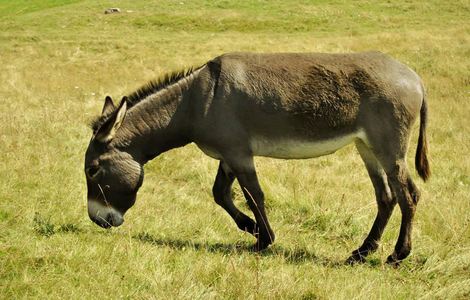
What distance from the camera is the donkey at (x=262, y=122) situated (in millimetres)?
5367

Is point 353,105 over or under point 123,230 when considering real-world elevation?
over

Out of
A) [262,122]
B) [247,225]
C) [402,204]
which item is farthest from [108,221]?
[402,204]

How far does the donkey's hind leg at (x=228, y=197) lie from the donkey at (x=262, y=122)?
221 millimetres

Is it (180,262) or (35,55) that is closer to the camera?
(180,262)

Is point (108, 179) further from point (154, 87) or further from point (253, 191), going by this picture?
point (253, 191)

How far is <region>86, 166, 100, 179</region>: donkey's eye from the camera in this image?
5414mm

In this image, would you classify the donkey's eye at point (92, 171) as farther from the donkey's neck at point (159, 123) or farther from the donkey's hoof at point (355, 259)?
the donkey's hoof at point (355, 259)

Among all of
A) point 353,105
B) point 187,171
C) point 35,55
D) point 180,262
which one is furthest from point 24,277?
point 35,55

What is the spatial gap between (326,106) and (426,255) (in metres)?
1.97

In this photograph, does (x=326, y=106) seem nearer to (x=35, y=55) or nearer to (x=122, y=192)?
(x=122, y=192)

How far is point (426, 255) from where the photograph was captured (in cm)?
568

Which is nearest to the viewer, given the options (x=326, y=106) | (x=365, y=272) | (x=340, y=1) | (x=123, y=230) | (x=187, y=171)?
(x=365, y=272)

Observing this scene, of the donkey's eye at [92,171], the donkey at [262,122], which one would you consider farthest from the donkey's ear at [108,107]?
the donkey's eye at [92,171]

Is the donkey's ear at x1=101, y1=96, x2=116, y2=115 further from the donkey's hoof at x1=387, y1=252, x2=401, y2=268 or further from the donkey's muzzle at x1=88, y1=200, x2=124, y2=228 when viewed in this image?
the donkey's hoof at x1=387, y1=252, x2=401, y2=268
